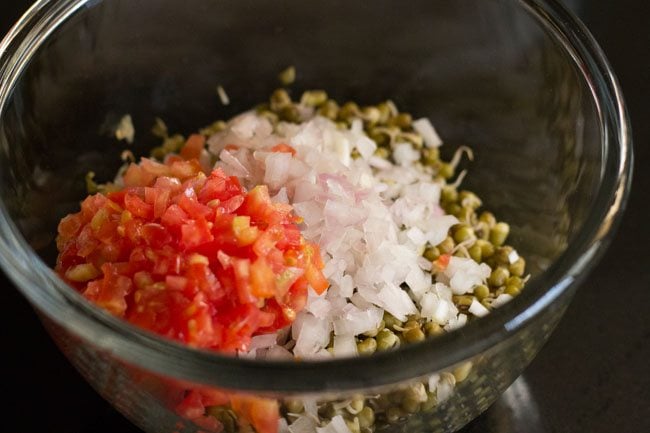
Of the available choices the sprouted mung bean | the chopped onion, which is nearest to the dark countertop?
the sprouted mung bean

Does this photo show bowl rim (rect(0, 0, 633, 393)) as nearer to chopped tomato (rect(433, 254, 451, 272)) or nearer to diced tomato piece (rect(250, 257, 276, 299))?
diced tomato piece (rect(250, 257, 276, 299))

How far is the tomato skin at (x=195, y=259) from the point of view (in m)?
1.17

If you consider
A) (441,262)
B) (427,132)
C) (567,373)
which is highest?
(427,132)

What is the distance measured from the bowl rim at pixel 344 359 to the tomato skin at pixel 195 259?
0.12m

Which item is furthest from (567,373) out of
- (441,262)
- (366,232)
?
(366,232)

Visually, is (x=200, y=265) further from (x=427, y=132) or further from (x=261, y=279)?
(x=427, y=132)

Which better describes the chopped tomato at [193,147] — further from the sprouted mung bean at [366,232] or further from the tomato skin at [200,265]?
the tomato skin at [200,265]

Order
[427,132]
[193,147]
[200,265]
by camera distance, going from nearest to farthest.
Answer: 1. [200,265]
2. [193,147]
3. [427,132]

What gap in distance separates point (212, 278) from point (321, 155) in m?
0.38

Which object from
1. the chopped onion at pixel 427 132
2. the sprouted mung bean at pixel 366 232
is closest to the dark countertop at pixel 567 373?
the sprouted mung bean at pixel 366 232

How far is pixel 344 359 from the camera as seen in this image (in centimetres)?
100

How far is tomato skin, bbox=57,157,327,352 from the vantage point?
1.17m

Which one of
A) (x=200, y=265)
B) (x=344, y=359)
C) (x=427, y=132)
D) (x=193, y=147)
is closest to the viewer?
(x=344, y=359)

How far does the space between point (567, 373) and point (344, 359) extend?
600 millimetres
